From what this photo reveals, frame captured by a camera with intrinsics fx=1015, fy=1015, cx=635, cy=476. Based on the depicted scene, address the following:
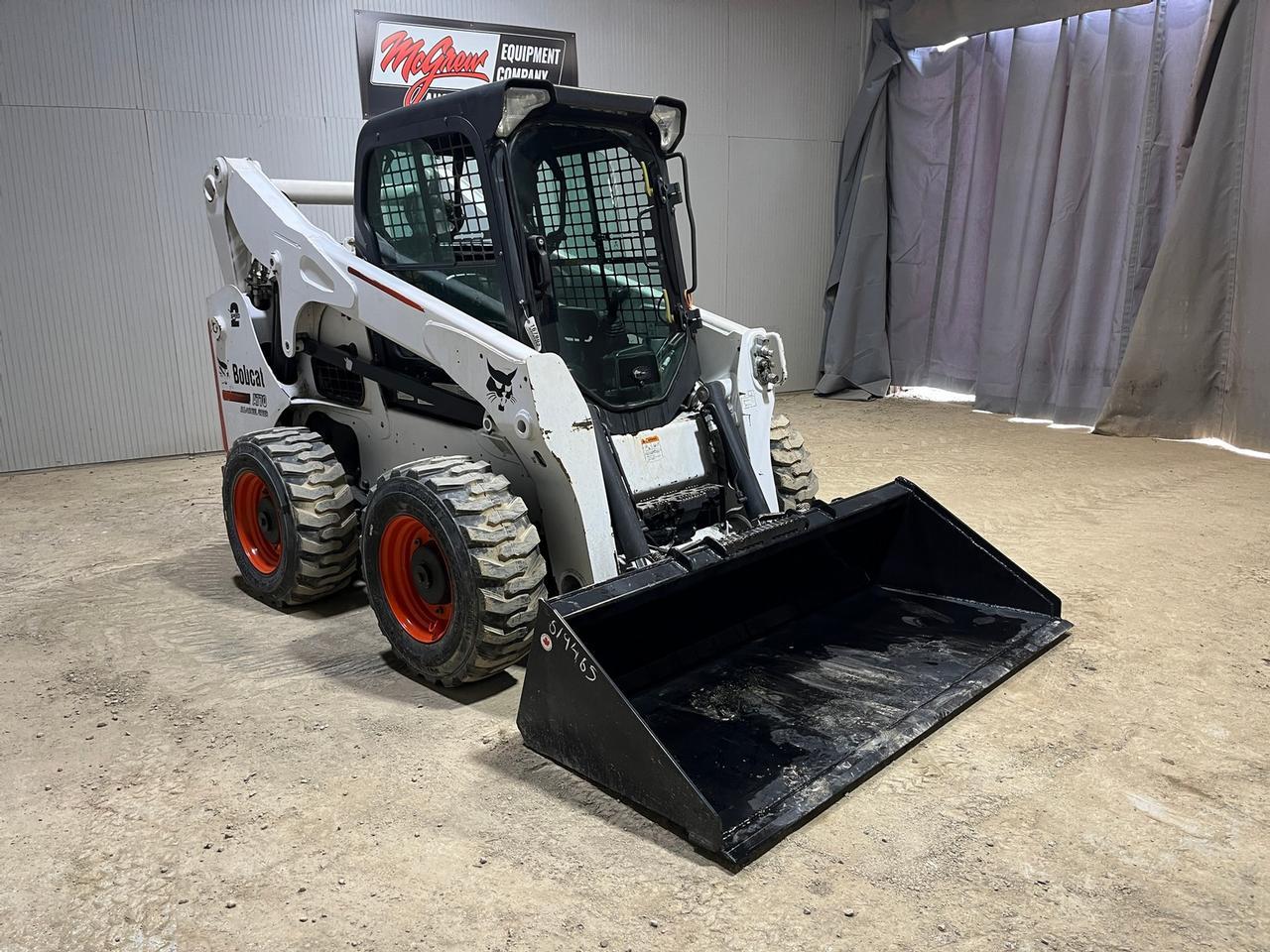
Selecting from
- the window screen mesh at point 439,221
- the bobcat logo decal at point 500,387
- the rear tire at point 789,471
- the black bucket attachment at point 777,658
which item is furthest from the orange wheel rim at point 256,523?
the rear tire at point 789,471

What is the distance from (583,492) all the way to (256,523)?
1834mm

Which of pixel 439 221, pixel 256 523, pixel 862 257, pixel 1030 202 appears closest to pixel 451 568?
pixel 439 221

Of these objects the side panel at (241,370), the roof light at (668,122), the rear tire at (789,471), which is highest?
the roof light at (668,122)

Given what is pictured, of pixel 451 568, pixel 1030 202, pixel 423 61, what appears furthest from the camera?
pixel 1030 202

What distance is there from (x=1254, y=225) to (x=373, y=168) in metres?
5.70

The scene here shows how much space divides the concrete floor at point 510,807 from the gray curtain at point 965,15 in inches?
195

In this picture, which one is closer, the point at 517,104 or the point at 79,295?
the point at 517,104

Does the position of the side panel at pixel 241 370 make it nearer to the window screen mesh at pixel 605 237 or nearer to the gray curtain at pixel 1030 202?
the window screen mesh at pixel 605 237

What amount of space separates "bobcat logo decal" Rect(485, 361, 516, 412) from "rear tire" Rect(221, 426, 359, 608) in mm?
997

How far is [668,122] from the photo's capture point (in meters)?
3.81

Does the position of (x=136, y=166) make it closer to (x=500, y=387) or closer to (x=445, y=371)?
(x=445, y=371)

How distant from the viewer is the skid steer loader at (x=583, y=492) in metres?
2.86

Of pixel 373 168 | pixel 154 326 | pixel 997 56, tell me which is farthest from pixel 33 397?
pixel 997 56

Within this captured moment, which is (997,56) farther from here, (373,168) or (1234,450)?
(373,168)
